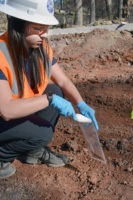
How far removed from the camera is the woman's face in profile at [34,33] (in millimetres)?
2389

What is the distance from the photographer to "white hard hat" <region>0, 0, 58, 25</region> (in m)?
2.36

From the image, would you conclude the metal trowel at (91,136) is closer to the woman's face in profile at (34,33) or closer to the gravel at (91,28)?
the woman's face in profile at (34,33)

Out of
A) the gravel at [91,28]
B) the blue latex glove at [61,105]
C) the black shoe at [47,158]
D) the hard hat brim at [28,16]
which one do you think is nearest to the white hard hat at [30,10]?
the hard hat brim at [28,16]

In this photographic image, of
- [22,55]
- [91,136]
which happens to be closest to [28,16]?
[22,55]

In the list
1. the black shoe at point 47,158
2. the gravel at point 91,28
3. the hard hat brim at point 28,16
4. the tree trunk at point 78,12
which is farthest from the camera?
the tree trunk at point 78,12

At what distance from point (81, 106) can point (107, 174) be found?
1.72 feet

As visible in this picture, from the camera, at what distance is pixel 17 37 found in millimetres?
2414

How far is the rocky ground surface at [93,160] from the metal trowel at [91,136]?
0.09 meters

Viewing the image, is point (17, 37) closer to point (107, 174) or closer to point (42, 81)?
point (42, 81)

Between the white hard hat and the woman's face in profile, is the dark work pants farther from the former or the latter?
the white hard hat

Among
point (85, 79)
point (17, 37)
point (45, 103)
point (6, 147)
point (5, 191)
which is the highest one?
point (17, 37)

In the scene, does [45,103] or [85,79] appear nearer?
[45,103]

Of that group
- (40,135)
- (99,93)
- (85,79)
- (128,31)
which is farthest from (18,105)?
(128,31)

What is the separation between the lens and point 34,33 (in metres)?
2.41
